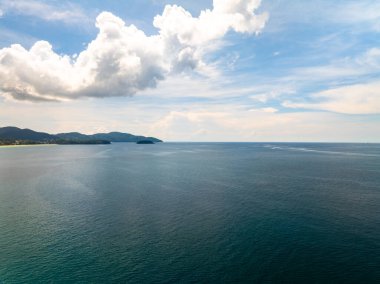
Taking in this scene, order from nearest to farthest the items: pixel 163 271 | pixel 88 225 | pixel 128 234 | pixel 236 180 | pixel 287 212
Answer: pixel 163 271, pixel 128 234, pixel 88 225, pixel 287 212, pixel 236 180

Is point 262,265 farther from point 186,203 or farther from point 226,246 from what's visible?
point 186,203

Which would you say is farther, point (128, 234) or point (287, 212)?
point (287, 212)

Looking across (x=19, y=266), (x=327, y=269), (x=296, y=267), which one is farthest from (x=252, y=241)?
(x=19, y=266)

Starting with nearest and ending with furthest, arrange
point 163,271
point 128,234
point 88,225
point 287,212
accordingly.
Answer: point 163,271 → point 128,234 → point 88,225 → point 287,212

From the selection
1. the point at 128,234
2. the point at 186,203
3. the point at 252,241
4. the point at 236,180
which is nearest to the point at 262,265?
the point at 252,241

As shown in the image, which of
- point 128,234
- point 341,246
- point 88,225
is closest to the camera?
point 341,246

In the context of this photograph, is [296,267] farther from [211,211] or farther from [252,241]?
[211,211]

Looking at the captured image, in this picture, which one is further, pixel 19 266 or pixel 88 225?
pixel 88 225

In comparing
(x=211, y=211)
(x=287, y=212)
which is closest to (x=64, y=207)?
(x=211, y=211)

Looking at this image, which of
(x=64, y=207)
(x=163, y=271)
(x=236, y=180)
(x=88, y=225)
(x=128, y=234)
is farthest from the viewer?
(x=236, y=180)
